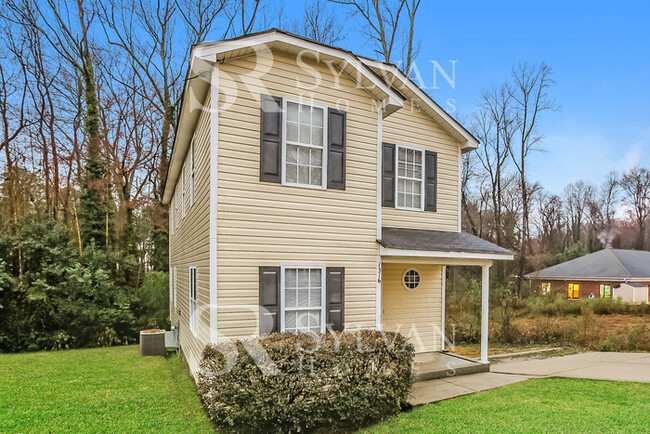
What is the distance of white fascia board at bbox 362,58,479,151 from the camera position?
8.59 m

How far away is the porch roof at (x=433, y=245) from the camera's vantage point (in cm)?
722

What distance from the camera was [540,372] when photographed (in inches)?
322

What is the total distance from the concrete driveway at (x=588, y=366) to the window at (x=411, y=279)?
2.45 meters

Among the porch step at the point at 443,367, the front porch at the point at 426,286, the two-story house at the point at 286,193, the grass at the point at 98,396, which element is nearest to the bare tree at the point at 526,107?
the front porch at the point at 426,286

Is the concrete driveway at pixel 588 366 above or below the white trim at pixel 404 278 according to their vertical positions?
below

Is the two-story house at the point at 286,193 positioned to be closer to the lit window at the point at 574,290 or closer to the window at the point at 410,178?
the window at the point at 410,178

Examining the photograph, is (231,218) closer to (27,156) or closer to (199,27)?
(27,156)

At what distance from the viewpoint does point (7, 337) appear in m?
11.5

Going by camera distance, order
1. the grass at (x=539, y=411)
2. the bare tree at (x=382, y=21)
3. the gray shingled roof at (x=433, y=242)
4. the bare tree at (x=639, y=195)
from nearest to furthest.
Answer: the grass at (x=539, y=411) → the gray shingled roof at (x=433, y=242) → the bare tree at (x=382, y=21) → the bare tree at (x=639, y=195)

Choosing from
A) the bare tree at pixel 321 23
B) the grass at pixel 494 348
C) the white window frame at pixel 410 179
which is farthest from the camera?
the bare tree at pixel 321 23

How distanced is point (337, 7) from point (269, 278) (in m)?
14.4

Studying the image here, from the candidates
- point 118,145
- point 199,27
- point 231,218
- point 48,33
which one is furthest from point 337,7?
point 231,218

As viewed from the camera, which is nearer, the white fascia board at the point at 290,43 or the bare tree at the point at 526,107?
the white fascia board at the point at 290,43

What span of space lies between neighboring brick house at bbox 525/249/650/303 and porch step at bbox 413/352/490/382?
16.0 metres
